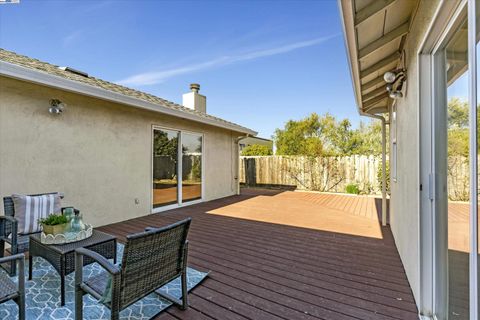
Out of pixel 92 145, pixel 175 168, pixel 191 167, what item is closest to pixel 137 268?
pixel 92 145

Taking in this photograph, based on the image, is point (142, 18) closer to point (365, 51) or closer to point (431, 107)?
point (365, 51)

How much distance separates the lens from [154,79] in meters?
11.9

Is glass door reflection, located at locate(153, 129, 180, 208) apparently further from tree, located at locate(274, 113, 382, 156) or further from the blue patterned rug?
tree, located at locate(274, 113, 382, 156)

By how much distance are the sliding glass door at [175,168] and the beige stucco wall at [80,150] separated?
10.3 inches

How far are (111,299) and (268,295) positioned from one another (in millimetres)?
1498

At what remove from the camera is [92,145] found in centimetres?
507

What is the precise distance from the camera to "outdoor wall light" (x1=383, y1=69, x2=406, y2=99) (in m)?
2.95

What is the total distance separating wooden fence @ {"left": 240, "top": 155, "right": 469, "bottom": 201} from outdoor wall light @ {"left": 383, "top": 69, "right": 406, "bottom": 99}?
23.7 feet

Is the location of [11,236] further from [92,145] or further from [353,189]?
[353,189]

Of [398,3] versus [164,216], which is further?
[164,216]

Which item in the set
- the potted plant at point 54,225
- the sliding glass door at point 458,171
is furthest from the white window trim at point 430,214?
the potted plant at point 54,225

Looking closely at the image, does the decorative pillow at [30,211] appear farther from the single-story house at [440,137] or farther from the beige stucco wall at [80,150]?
the single-story house at [440,137]

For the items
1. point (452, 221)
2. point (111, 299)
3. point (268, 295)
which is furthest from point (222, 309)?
point (452, 221)

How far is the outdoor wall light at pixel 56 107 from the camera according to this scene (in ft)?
14.2
